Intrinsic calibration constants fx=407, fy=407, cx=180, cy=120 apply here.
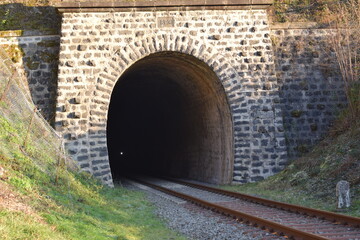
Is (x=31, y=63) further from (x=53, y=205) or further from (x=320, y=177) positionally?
(x=320, y=177)

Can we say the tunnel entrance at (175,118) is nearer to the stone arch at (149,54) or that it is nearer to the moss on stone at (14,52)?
the stone arch at (149,54)

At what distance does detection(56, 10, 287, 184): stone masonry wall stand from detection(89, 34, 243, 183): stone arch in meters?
0.03

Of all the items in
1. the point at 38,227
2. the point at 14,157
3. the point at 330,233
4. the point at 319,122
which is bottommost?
the point at 330,233

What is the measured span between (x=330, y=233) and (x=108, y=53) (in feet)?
30.3

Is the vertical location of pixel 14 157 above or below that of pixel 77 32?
below

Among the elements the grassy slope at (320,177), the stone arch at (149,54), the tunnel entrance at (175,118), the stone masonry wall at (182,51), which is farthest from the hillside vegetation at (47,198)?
the tunnel entrance at (175,118)

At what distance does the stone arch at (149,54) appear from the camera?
1305cm

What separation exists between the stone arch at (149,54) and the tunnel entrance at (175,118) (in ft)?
1.00

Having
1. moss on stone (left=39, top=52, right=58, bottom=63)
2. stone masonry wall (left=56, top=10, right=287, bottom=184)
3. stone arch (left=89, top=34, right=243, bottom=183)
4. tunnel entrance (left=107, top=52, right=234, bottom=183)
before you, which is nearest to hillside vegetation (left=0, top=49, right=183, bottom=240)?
stone masonry wall (left=56, top=10, right=287, bottom=184)

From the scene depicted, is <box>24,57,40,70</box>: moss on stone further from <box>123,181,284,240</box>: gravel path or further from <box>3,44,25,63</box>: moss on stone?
<box>123,181,284,240</box>: gravel path

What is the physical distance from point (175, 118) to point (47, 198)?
13.7 meters

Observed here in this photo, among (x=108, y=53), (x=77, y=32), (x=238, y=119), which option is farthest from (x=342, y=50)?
(x=77, y=32)

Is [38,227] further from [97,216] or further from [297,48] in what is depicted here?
[297,48]

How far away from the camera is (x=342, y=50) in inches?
545
